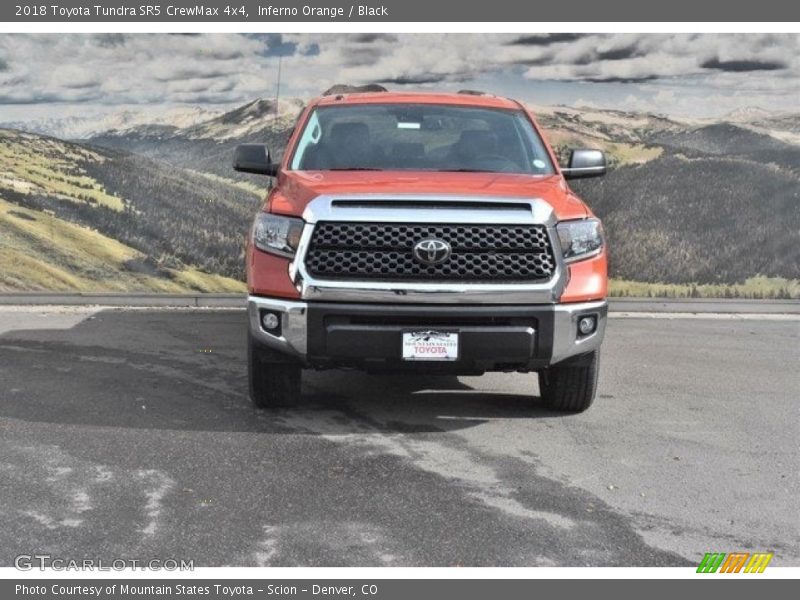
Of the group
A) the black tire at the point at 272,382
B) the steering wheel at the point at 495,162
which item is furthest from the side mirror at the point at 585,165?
the black tire at the point at 272,382

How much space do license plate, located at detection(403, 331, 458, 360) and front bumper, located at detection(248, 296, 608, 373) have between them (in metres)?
0.04

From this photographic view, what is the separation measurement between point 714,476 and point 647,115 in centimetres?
704

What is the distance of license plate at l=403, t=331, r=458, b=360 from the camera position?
20.1ft

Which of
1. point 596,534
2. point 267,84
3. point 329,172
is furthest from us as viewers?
point 267,84

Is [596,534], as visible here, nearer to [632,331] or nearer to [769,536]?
[769,536]

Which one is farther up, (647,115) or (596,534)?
(647,115)

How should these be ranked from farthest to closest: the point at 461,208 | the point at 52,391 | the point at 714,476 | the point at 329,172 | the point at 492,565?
the point at 52,391 → the point at 329,172 → the point at 461,208 → the point at 714,476 → the point at 492,565

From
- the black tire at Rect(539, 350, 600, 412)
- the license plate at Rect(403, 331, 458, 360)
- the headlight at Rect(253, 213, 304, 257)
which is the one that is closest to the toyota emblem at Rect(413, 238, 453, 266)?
the license plate at Rect(403, 331, 458, 360)

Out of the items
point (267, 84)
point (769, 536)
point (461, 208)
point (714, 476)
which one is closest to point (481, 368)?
point (461, 208)

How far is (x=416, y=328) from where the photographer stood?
20.2 ft

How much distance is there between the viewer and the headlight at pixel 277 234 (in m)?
6.25

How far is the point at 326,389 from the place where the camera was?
25.3 ft

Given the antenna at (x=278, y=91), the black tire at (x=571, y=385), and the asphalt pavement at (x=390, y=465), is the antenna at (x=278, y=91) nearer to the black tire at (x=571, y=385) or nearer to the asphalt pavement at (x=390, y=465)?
the asphalt pavement at (x=390, y=465)

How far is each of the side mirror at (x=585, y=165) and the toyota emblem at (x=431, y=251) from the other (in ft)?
6.19
